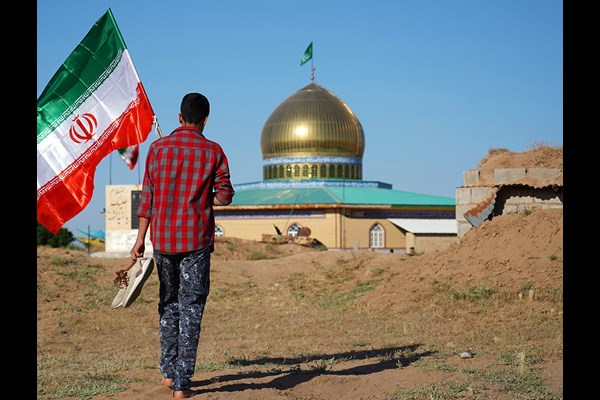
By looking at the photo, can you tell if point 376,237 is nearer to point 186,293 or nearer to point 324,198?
point 324,198

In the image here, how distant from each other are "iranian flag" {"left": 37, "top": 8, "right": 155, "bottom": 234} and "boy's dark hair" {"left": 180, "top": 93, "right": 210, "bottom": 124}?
1.91 m

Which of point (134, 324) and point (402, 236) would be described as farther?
point (402, 236)

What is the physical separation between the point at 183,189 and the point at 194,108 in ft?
1.84

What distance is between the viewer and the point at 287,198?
4406 centimetres

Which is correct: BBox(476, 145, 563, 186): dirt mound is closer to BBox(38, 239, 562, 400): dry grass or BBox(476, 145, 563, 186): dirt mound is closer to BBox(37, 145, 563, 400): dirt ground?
BBox(37, 145, 563, 400): dirt ground

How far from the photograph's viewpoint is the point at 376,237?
42.8m

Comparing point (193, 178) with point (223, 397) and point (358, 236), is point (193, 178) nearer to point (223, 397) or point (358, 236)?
point (223, 397)

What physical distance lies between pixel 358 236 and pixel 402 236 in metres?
2.16

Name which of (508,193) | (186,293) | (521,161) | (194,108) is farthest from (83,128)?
(521,161)

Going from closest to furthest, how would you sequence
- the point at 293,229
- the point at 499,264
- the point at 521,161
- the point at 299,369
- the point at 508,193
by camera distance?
the point at 299,369, the point at 499,264, the point at 508,193, the point at 521,161, the point at 293,229

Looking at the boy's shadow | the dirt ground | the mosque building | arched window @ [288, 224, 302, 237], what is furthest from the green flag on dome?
the boy's shadow

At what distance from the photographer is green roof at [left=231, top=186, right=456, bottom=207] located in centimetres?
4322

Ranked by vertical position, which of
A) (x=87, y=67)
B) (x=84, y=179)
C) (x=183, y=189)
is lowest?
(x=183, y=189)
